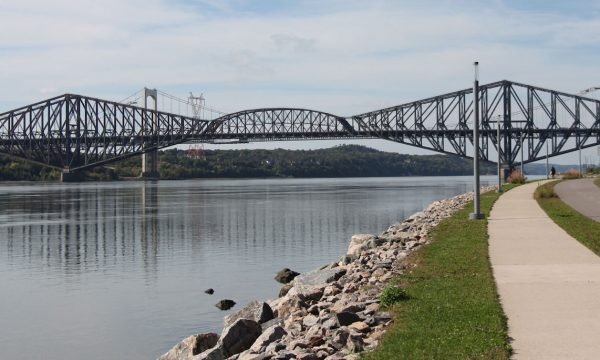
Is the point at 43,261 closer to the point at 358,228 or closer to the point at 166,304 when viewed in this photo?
the point at 166,304

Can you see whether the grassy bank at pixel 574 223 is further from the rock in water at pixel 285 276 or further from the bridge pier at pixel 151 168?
the bridge pier at pixel 151 168

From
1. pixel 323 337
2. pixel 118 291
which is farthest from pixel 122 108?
pixel 323 337

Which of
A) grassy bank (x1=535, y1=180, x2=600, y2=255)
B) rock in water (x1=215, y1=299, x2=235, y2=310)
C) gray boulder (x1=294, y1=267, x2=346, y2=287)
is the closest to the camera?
gray boulder (x1=294, y1=267, x2=346, y2=287)

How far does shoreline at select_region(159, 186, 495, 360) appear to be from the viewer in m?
9.50

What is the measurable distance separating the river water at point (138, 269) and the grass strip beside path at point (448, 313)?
5.04 metres

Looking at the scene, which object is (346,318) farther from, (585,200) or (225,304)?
(585,200)

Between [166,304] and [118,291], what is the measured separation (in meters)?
2.68

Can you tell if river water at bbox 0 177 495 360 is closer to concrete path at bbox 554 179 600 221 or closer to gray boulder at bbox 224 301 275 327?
gray boulder at bbox 224 301 275 327

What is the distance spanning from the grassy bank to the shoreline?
4418 millimetres

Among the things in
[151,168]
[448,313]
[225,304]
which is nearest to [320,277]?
[225,304]

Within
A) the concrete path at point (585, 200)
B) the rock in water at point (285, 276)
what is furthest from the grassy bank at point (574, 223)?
the rock in water at point (285, 276)

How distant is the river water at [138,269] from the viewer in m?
15.9

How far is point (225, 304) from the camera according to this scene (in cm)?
→ 1845

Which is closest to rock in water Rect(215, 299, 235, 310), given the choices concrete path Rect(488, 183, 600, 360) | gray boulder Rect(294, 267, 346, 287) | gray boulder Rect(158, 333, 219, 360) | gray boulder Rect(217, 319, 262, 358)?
gray boulder Rect(294, 267, 346, 287)
